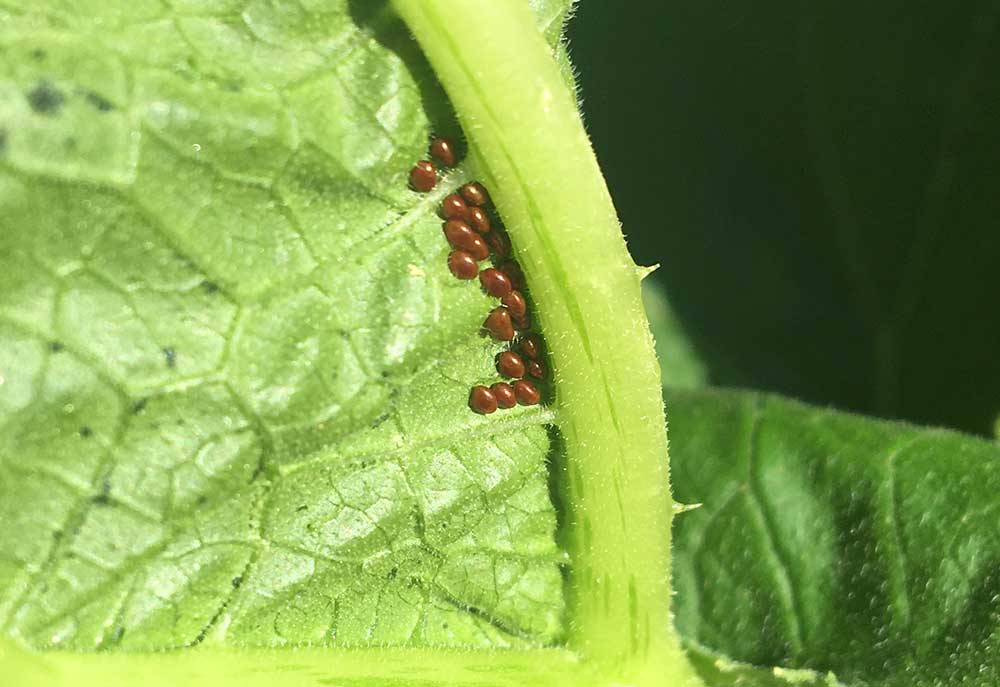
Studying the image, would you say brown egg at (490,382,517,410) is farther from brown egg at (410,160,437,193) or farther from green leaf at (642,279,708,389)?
green leaf at (642,279,708,389)

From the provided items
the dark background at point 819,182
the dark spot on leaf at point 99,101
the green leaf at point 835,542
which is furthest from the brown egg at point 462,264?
the dark background at point 819,182

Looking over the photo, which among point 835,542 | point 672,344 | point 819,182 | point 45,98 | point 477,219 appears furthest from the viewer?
point 672,344

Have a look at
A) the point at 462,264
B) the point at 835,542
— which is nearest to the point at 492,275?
the point at 462,264

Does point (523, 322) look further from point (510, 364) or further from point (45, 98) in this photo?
point (45, 98)

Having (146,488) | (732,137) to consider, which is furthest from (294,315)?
(732,137)

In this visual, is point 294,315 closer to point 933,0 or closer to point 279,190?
point 279,190

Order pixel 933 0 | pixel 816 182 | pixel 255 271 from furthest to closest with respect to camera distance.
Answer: pixel 816 182 → pixel 933 0 → pixel 255 271
